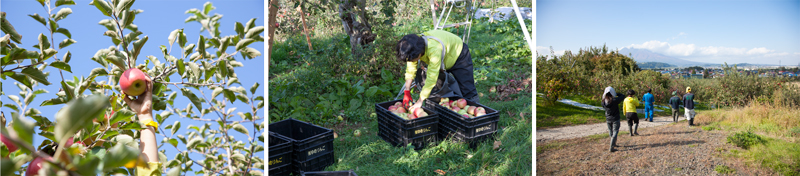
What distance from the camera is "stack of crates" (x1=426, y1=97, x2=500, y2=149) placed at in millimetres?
3031

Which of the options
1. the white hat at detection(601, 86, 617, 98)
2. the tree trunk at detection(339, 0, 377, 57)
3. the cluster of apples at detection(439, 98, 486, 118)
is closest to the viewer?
the cluster of apples at detection(439, 98, 486, 118)

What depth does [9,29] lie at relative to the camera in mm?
828

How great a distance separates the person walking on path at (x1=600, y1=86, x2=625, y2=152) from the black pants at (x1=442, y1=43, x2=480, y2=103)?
116 centimetres

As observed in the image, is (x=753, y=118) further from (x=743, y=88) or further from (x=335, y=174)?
(x=335, y=174)

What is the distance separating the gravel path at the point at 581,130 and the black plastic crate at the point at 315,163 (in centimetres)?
207

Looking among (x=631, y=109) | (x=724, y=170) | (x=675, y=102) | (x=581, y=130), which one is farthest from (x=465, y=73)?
(x=724, y=170)

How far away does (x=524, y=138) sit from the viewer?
3.41 meters

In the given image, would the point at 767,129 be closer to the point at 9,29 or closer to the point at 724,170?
the point at 724,170

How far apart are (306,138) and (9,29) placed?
2063 millimetres

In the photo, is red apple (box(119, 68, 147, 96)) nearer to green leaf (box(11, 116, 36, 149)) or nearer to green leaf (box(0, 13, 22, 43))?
green leaf (box(0, 13, 22, 43))

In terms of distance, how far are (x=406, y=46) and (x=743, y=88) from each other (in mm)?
2989

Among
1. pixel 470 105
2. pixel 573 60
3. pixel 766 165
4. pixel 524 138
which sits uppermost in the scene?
pixel 573 60

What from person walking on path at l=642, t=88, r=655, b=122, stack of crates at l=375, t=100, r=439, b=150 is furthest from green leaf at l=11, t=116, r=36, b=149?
person walking on path at l=642, t=88, r=655, b=122

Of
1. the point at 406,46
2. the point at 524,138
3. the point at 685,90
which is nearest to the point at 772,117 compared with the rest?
the point at 685,90
